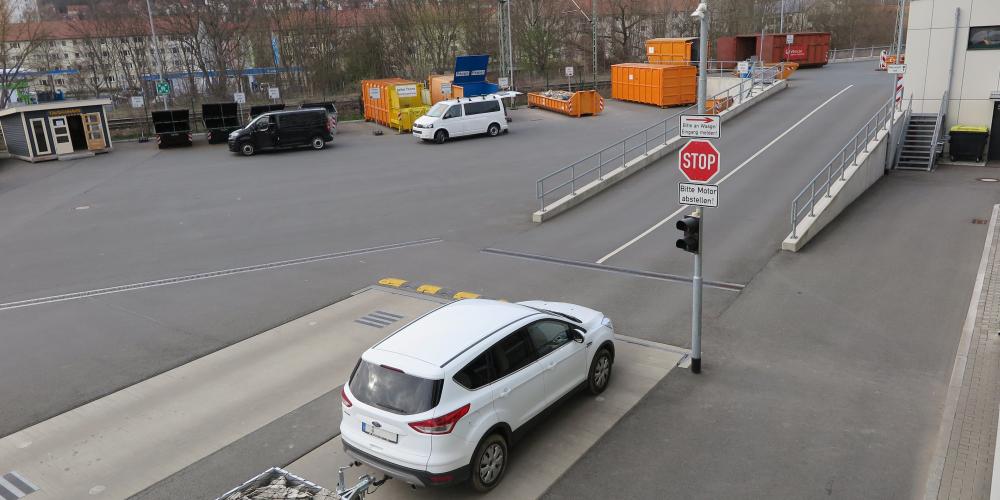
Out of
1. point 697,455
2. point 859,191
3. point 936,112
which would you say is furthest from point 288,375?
point 936,112

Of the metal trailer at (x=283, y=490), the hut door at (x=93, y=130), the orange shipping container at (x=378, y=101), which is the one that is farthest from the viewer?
the orange shipping container at (x=378, y=101)

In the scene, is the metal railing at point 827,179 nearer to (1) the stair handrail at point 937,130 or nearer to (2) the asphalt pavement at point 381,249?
(2) the asphalt pavement at point 381,249

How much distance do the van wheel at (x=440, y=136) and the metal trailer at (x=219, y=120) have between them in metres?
10.7

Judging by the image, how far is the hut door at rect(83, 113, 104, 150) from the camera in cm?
3203

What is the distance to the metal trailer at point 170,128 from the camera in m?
33.4

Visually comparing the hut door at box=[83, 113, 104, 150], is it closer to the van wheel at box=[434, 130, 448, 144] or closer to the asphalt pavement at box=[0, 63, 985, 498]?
the asphalt pavement at box=[0, 63, 985, 498]

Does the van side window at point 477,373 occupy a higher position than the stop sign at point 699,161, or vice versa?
the stop sign at point 699,161

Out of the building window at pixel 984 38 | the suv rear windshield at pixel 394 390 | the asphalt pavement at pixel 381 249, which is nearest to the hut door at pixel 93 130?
the asphalt pavement at pixel 381 249

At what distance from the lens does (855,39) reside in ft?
225

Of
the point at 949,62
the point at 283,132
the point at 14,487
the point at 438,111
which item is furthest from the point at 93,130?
the point at 949,62

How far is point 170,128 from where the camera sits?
112 feet

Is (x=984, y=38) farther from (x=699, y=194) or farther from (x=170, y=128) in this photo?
(x=170, y=128)

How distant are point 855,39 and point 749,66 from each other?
122ft

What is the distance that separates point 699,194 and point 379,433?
5.35 m
